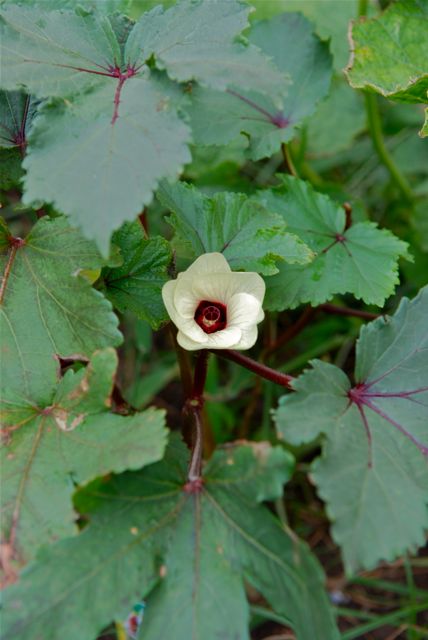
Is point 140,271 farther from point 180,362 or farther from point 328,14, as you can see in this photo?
point 328,14

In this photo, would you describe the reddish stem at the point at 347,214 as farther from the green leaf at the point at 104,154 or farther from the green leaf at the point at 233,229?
the green leaf at the point at 104,154

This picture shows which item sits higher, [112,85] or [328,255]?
[112,85]

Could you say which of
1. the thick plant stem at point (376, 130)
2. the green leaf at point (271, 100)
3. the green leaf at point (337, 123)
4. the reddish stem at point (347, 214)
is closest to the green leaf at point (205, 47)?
the green leaf at point (271, 100)

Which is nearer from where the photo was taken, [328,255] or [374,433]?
[374,433]

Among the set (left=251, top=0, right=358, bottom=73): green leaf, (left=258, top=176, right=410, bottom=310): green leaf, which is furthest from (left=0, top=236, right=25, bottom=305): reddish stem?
(left=251, top=0, right=358, bottom=73): green leaf

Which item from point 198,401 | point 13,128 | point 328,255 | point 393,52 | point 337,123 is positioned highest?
point 393,52

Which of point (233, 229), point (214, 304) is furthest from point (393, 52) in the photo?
point (214, 304)

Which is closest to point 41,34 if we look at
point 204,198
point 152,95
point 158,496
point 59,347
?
point 152,95
